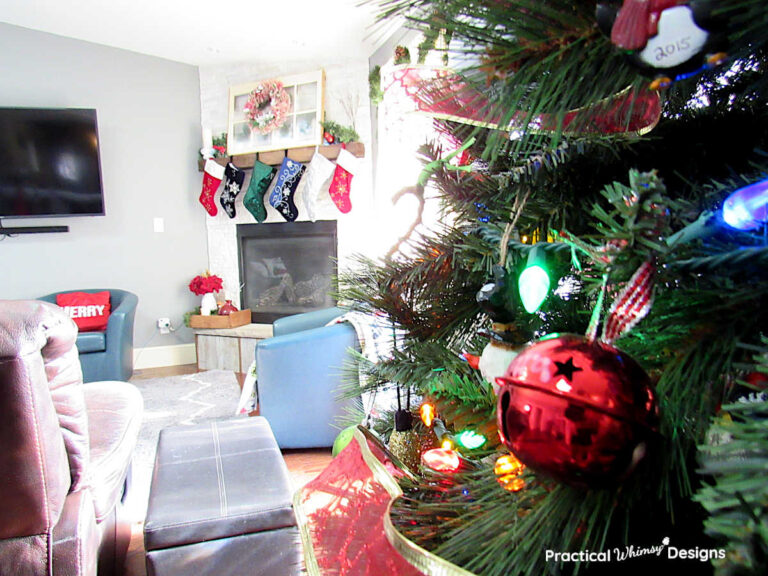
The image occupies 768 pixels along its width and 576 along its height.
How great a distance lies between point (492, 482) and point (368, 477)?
6.7 inches

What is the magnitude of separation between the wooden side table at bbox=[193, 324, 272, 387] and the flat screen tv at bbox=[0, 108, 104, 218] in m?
1.30

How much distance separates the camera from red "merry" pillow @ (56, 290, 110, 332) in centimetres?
337

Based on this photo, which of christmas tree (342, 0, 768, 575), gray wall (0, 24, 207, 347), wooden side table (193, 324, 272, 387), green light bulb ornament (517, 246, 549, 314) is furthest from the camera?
wooden side table (193, 324, 272, 387)

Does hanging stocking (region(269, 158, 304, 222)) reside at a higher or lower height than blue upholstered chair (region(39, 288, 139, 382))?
higher

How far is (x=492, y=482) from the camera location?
0.35 meters

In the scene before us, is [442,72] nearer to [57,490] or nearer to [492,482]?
[492,482]

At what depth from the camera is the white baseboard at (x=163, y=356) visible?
4.09m

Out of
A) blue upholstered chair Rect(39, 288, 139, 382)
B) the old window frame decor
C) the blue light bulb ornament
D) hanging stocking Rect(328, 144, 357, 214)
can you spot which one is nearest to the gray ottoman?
the blue light bulb ornament

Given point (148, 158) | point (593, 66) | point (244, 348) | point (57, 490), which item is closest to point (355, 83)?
point (148, 158)

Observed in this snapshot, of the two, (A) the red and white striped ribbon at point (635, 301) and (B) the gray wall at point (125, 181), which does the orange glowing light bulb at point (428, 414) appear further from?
(B) the gray wall at point (125, 181)

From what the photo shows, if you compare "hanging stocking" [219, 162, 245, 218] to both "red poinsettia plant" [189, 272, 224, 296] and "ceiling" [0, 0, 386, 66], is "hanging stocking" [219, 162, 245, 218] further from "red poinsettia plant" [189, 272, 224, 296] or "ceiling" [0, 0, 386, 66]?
"ceiling" [0, 0, 386, 66]

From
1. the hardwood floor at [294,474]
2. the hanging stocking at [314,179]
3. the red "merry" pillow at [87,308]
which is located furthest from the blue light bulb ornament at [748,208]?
the red "merry" pillow at [87,308]

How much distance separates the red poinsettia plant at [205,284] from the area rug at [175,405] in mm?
706

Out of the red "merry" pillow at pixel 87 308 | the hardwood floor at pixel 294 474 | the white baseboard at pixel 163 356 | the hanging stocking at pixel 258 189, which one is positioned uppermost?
the hanging stocking at pixel 258 189
